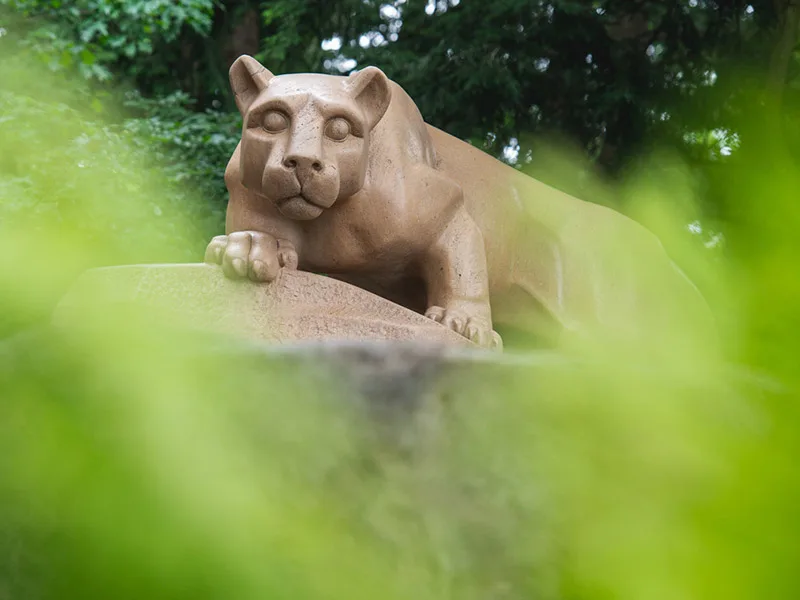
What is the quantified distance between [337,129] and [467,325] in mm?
690

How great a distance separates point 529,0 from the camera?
21.3ft

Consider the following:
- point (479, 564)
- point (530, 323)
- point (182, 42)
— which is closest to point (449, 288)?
point (530, 323)

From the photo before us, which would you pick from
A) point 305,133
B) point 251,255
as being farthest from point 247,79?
point 251,255

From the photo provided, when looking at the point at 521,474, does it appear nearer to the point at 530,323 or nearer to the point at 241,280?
the point at 241,280

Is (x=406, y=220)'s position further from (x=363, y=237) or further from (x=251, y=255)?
(x=251, y=255)

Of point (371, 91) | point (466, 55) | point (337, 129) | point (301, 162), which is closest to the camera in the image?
point (301, 162)

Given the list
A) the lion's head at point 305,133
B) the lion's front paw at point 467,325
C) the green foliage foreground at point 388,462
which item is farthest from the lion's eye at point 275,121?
the green foliage foreground at point 388,462

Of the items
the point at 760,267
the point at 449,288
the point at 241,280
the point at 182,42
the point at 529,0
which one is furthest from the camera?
the point at 182,42

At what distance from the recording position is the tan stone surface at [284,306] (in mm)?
2619

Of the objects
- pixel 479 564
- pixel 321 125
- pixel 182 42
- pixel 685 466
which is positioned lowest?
pixel 182 42

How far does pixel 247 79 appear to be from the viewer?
2924 mm

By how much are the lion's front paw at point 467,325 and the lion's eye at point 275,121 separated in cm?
70

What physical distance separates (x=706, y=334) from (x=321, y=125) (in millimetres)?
2351

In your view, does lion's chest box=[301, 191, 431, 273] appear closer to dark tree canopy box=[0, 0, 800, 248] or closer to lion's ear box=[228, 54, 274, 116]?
lion's ear box=[228, 54, 274, 116]
